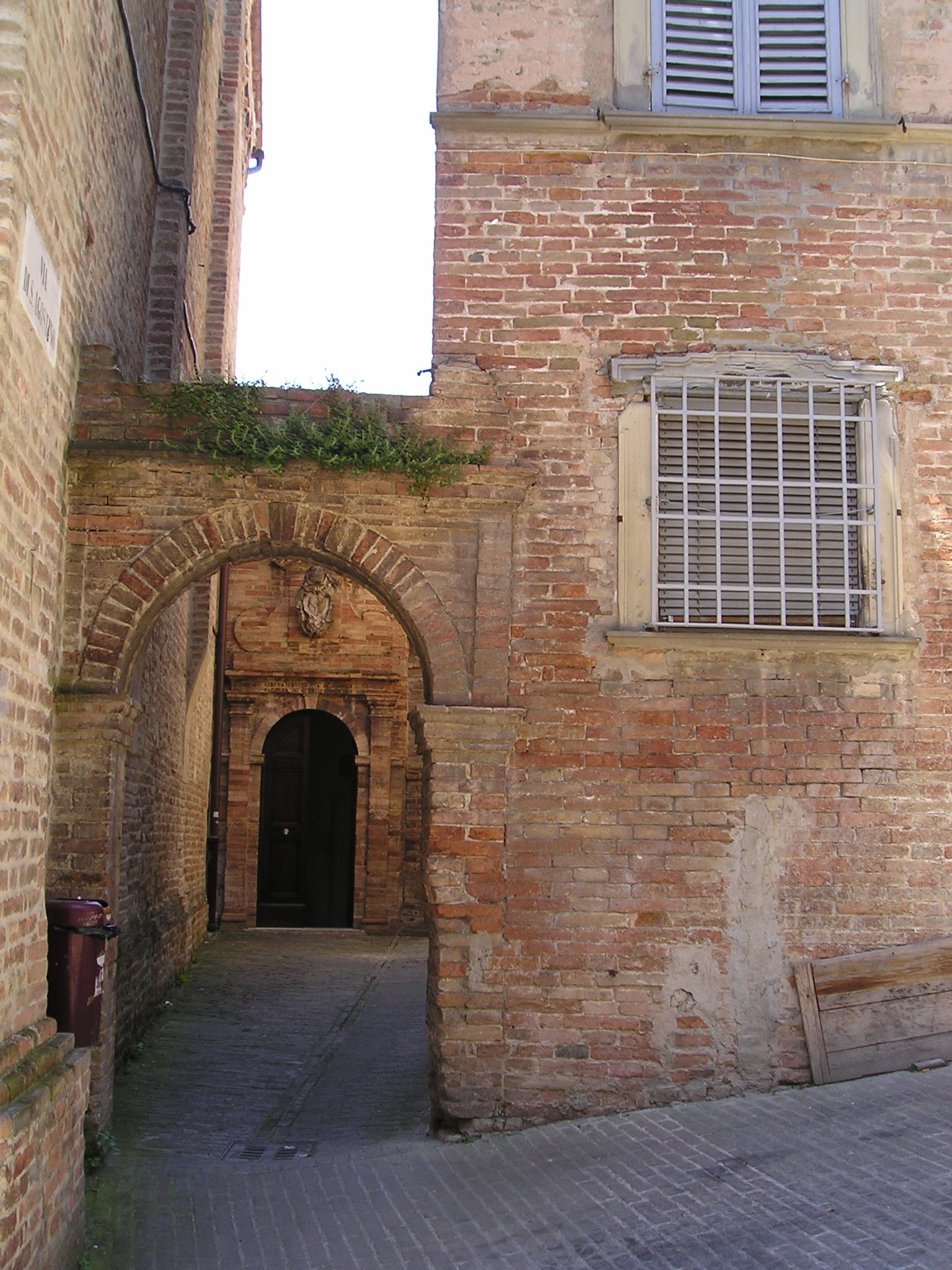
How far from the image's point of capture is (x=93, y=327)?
718cm

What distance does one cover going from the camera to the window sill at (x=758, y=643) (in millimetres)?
7016

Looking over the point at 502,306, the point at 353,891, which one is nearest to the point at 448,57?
the point at 502,306

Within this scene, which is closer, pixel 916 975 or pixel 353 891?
pixel 916 975

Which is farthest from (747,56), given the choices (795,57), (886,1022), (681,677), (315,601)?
(315,601)

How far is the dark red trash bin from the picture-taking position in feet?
19.0

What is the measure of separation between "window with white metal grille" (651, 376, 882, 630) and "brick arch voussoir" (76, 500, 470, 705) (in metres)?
1.35

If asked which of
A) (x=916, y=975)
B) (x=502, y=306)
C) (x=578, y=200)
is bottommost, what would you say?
(x=916, y=975)

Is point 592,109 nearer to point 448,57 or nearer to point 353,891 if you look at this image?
point 448,57

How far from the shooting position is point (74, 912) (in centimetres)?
586

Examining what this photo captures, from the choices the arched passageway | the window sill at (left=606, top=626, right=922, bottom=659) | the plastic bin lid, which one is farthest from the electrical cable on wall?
the plastic bin lid

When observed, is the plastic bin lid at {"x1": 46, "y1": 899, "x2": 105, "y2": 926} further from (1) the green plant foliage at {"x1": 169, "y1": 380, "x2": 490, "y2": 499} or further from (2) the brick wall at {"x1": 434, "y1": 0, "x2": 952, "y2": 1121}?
(1) the green plant foliage at {"x1": 169, "y1": 380, "x2": 490, "y2": 499}

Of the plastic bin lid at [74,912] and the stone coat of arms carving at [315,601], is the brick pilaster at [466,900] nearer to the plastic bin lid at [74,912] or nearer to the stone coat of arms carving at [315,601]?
the plastic bin lid at [74,912]

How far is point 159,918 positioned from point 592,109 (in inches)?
295

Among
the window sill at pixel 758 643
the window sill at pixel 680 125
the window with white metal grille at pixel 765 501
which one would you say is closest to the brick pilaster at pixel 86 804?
the window sill at pixel 758 643
